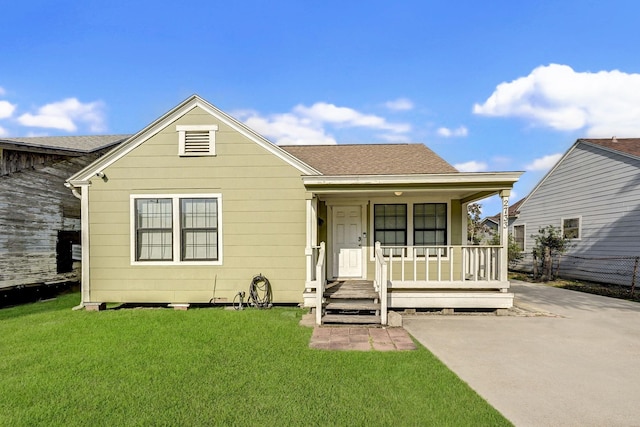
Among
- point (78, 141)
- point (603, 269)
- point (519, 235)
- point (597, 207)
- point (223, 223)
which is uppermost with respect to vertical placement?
point (78, 141)

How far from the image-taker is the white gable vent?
7.23m

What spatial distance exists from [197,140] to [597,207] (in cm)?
1381

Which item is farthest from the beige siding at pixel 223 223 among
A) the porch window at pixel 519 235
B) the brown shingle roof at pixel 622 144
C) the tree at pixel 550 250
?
the porch window at pixel 519 235

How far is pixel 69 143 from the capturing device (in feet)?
34.9

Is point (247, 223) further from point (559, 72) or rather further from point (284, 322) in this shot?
point (559, 72)

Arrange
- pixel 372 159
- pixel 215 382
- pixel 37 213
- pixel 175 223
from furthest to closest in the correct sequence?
1. pixel 372 159
2. pixel 37 213
3. pixel 175 223
4. pixel 215 382

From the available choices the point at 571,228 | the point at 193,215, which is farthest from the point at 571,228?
the point at 193,215

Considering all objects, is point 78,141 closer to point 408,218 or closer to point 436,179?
point 408,218

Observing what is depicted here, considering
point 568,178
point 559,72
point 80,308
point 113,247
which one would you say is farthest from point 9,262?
point 559,72

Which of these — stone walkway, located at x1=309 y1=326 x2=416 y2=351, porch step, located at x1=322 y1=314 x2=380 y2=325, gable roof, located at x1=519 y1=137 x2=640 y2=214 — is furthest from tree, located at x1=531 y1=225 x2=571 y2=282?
stone walkway, located at x1=309 y1=326 x2=416 y2=351

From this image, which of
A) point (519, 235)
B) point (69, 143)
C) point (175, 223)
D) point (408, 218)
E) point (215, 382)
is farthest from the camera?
point (519, 235)

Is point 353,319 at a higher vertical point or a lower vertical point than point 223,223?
lower

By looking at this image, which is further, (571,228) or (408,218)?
(571,228)

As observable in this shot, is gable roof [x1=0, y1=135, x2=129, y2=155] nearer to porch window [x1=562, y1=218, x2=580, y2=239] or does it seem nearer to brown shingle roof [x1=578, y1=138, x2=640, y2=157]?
brown shingle roof [x1=578, y1=138, x2=640, y2=157]
